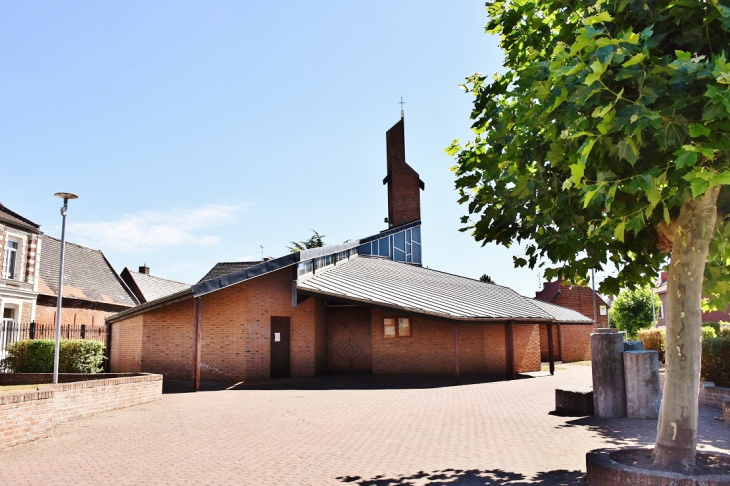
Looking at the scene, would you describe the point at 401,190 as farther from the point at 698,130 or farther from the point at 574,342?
the point at 698,130

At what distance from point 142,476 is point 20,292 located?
909 inches

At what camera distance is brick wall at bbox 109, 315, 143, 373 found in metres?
19.4

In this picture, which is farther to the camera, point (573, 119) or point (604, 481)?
point (604, 481)

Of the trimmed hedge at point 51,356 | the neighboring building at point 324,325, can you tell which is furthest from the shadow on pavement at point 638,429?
the trimmed hedge at point 51,356

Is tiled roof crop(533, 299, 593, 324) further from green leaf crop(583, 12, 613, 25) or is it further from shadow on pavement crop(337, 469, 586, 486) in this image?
green leaf crop(583, 12, 613, 25)

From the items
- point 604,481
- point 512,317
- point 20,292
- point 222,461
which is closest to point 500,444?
point 604,481

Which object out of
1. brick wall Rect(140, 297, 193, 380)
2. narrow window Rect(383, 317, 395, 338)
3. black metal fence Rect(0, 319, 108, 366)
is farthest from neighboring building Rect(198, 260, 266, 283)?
narrow window Rect(383, 317, 395, 338)

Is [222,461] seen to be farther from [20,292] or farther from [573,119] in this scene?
[20,292]

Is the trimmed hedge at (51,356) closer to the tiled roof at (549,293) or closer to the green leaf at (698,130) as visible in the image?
the green leaf at (698,130)

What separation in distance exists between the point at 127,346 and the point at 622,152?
63.1ft

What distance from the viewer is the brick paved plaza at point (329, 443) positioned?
6.57m

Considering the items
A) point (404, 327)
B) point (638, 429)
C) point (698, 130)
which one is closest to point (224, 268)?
point (404, 327)

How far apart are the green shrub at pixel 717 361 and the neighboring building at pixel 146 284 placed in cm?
3507

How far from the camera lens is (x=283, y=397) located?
1427 cm
